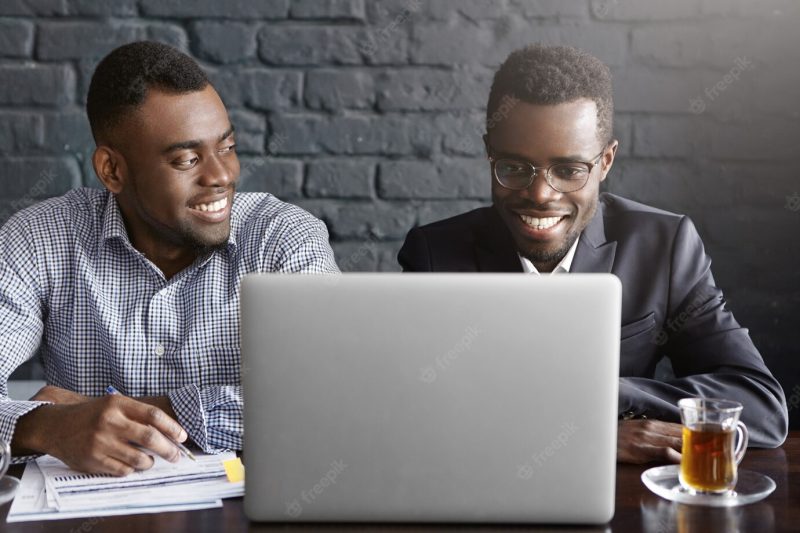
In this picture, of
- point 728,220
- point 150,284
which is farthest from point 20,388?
point 728,220

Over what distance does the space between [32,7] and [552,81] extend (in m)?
1.21

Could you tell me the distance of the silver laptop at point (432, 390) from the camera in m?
0.98

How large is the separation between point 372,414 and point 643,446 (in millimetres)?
Result: 477

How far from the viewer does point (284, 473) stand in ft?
3.28

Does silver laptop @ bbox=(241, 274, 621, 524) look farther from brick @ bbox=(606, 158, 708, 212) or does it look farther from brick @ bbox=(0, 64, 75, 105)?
brick @ bbox=(0, 64, 75, 105)

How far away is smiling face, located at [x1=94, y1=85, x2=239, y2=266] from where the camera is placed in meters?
1.79

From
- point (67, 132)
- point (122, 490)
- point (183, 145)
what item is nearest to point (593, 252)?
point (183, 145)

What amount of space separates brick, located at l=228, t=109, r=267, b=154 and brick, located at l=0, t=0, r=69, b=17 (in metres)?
0.45

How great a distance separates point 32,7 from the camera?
2164mm

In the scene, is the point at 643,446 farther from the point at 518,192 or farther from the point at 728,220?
the point at 728,220

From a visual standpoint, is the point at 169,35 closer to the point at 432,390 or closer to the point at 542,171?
the point at 542,171

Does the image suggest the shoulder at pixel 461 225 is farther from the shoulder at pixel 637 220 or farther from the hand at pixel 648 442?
the hand at pixel 648 442

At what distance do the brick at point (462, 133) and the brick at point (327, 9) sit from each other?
1.01 ft

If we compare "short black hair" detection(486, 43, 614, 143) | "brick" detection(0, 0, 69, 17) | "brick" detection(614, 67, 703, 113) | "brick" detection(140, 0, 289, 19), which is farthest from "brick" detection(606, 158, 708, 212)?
"brick" detection(0, 0, 69, 17)
